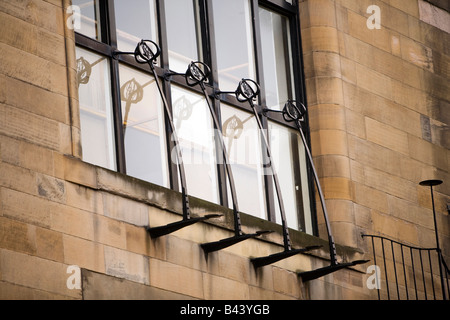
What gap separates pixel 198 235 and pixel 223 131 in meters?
1.94

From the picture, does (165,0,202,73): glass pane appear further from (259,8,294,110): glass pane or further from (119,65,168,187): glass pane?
(259,8,294,110): glass pane

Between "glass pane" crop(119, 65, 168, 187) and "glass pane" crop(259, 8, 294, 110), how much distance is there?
247 cm

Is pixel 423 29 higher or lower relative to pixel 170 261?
higher

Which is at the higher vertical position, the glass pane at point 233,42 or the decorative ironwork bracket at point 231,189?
the glass pane at point 233,42

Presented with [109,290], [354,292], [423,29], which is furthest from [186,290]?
[423,29]

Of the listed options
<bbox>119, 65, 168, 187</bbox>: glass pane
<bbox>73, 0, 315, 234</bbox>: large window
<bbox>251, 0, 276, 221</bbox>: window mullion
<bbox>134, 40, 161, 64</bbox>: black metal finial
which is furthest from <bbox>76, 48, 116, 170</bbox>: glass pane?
<bbox>251, 0, 276, 221</bbox>: window mullion

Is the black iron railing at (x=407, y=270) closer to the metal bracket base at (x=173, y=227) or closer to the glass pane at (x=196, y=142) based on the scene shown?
the glass pane at (x=196, y=142)

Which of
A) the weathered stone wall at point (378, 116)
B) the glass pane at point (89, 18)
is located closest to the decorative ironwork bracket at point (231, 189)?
the glass pane at point (89, 18)

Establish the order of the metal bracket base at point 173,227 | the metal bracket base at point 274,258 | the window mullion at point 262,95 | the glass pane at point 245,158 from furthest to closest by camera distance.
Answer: the window mullion at point 262,95
the glass pane at point 245,158
the metal bracket base at point 274,258
the metal bracket base at point 173,227

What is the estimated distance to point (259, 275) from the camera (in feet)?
45.2

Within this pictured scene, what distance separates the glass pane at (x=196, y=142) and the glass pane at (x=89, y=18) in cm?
127

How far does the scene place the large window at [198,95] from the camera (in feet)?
43.0

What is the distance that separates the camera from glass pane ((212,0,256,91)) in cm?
1512
